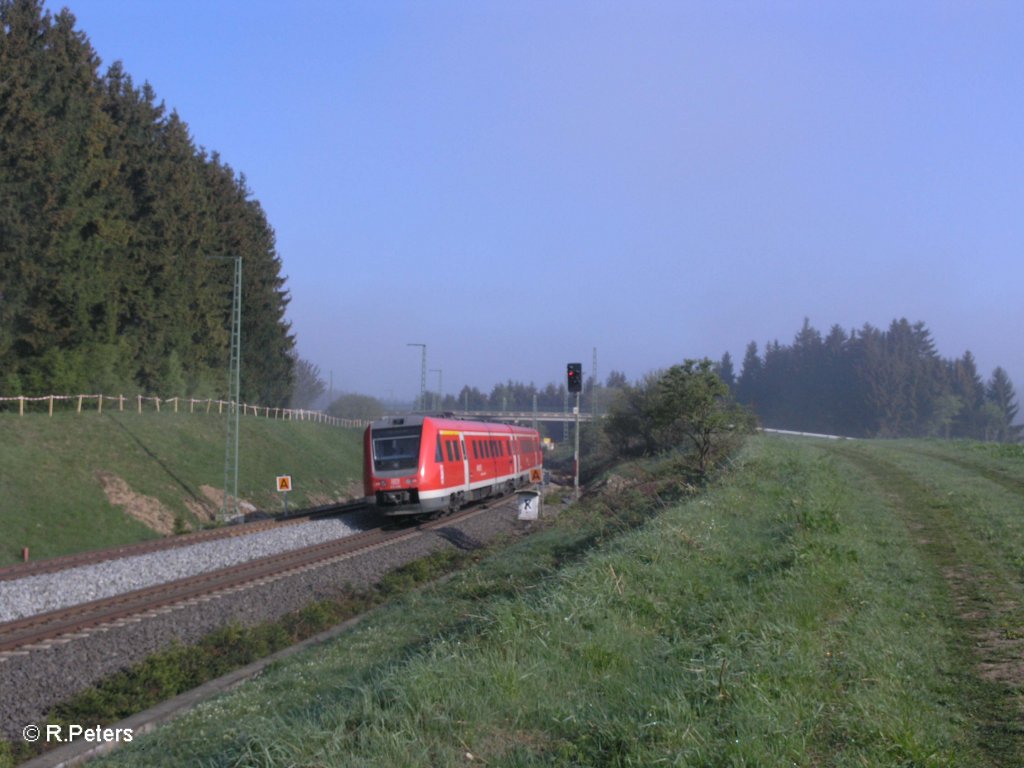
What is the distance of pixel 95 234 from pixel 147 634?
93.8ft

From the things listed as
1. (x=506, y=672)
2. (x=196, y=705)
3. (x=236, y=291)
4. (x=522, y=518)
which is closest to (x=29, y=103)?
(x=236, y=291)

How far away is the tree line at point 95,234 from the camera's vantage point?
32.3m

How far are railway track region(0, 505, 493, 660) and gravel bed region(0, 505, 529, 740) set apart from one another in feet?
1.01

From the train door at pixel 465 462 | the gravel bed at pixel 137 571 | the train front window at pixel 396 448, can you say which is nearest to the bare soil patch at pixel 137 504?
the gravel bed at pixel 137 571

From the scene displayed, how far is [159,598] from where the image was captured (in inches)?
570

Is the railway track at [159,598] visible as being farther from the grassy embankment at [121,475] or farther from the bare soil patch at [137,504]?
the bare soil patch at [137,504]

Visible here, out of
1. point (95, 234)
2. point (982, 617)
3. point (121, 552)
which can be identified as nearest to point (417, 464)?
point (121, 552)

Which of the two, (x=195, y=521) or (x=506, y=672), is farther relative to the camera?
(x=195, y=521)

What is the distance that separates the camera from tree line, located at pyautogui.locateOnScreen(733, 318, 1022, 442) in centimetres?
7025

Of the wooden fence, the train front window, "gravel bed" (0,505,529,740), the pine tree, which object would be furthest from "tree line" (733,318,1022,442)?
"gravel bed" (0,505,529,740)

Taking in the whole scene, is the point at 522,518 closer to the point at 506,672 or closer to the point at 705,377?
the point at 705,377

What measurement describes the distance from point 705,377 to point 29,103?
25394 millimetres

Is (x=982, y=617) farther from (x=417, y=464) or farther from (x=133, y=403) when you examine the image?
(x=133, y=403)

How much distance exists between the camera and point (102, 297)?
3650cm
